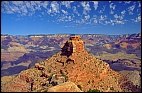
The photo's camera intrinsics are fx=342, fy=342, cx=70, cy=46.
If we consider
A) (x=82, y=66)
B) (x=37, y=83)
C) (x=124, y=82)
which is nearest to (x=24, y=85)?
(x=37, y=83)

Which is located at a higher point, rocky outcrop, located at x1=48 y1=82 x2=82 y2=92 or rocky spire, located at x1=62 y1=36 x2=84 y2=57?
rocky spire, located at x1=62 y1=36 x2=84 y2=57

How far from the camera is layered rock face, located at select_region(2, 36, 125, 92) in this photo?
38.5 m

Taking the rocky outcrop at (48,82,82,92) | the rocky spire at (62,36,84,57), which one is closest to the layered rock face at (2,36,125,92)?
the rocky spire at (62,36,84,57)

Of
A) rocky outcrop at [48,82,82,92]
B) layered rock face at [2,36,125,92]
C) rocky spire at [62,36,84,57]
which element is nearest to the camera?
rocky outcrop at [48,82,82,92]

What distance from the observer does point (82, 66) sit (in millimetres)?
39875

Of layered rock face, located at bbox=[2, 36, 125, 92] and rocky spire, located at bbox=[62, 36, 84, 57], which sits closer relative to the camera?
layered rock face, located at bbox=[2, 36, 125, 92]

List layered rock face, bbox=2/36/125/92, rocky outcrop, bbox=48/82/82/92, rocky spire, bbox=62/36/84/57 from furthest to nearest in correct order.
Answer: rocky spire, bbox=62/36/84/57 → layered rock face, bbox=2/36/125/92 → rocky outcrop, bbox=48/82/82/92

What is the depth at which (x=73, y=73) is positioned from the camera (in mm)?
38906

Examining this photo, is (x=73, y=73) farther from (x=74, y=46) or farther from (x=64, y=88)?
(x=64, y=88)

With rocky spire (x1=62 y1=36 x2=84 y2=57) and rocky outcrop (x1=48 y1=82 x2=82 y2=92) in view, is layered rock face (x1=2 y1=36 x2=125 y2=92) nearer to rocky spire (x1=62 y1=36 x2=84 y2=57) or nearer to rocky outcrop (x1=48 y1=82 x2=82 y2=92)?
rocky spire (x1=62 y1=36 x2=84 y2=57)

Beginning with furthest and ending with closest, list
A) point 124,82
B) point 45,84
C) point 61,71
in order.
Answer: point 124,82, point 61,71, point 45,84

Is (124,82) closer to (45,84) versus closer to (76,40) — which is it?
(76,40)

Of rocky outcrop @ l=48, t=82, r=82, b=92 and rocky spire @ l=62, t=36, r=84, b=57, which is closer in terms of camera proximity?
rocky outcrop @ l=48, t=82, r=82, b=92

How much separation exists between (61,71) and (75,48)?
11.4ft
